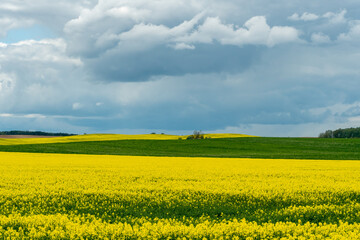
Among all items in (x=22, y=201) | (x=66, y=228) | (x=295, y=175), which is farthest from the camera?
(x=295, y=175)

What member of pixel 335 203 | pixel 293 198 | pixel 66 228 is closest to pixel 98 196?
pixel 66 228

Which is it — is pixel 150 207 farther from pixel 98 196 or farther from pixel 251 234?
pixel 251 234

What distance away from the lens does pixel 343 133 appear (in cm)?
12494

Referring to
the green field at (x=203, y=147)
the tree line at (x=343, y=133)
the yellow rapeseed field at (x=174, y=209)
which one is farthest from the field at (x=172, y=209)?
the tree line at (x=343, y=133)

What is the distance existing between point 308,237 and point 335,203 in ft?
22.0

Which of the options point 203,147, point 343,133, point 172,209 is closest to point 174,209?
point 172,209

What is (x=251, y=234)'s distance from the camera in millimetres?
8859

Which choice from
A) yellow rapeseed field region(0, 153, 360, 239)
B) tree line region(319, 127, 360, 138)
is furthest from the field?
tree line region(319, 127, 360, 138)

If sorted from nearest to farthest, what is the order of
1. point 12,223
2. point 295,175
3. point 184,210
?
1. point 12,223
2. point 184,210
3. point 295,175

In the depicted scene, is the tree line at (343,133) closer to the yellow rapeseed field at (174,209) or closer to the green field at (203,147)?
the green field at (203,147)

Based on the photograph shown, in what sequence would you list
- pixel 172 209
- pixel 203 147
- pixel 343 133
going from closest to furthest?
pixel 172 209 < pixel 203 147 < pixel 343 133

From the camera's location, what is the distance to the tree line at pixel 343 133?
387 ft

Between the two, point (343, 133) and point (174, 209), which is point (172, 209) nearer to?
point (174, 209)

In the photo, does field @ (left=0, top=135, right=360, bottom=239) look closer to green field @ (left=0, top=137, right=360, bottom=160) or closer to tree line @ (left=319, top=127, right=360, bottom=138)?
green field @ (left=0, top=137, right=360, bottom=160)
